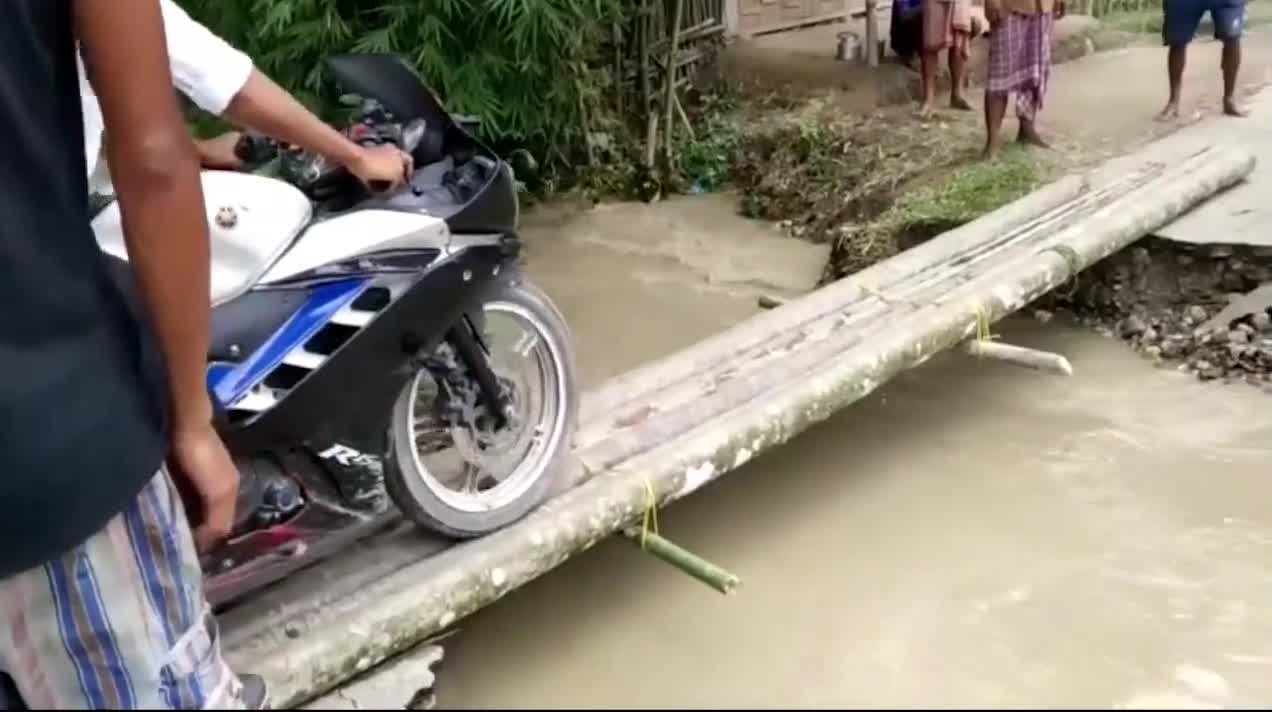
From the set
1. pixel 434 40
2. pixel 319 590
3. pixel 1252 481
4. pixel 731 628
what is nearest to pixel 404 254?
pixel 319 590

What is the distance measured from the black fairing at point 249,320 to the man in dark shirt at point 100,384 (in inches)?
27.1

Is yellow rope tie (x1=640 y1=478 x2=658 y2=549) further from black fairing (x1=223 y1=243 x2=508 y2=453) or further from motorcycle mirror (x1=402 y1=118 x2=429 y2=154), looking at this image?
motorcycle mirror (x1=402 y1=118 x2=429 y2=154)

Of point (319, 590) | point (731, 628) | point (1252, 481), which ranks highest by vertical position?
point (731, 628)

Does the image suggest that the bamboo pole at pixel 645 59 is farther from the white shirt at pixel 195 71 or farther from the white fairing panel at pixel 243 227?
the white shirt at pixel 195 71

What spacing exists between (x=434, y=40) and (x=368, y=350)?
12.6 ft

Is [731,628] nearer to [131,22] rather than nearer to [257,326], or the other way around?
[131,22]

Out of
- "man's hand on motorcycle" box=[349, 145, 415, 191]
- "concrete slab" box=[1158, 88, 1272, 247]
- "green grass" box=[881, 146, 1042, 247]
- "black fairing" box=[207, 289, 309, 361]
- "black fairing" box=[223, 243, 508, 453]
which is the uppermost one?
"man's hand on motorcycle" box=[349, 145, 415, 191]

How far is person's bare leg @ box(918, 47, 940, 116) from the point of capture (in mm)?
6941

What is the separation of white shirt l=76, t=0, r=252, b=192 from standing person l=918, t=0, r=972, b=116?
207 inches

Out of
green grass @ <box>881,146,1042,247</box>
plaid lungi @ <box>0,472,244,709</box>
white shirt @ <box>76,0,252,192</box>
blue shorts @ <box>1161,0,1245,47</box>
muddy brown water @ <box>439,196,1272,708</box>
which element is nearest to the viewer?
plaid lungi @ <box>0,472,244,709</box>

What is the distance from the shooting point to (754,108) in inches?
293

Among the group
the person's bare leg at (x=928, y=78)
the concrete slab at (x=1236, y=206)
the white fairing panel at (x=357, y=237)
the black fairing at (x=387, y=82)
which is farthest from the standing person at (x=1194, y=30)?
the white fairing panel at (x=357, y=237)

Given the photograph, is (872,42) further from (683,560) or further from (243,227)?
(243,227)

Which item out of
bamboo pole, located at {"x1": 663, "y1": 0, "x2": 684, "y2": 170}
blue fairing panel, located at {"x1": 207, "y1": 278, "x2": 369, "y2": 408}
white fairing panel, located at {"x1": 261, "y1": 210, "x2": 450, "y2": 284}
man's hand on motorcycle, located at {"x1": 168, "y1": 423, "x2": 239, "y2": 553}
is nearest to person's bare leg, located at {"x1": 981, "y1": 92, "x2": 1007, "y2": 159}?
bamboo pole, located at {"x1": 663, "y1": 0, "x2": 684, "y2": 170}
